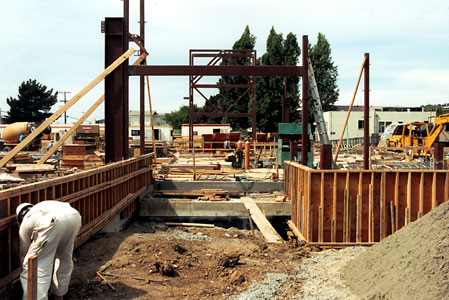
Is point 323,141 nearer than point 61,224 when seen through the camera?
No

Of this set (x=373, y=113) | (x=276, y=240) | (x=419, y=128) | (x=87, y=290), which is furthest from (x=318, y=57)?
(x=87, y=290)

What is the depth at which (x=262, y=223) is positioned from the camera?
12391 millimetres

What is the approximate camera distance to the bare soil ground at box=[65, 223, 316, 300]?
6906mm

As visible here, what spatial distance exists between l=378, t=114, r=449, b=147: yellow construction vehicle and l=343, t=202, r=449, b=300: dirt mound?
89.7ft

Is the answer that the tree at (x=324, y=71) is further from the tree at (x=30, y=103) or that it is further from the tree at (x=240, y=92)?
the tree at (x=30, y=103)

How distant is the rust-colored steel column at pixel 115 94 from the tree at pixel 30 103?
2395 inches

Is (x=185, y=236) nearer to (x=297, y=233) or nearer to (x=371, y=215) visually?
(x=297, y=233)

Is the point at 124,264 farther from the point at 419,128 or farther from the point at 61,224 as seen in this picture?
the point at 419,128

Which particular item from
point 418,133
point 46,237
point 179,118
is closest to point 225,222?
point 46,237

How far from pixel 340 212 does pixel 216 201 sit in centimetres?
658

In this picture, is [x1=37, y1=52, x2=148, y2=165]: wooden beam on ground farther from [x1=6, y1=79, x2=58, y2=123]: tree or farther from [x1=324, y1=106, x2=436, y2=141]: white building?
[x1=6, y1=79, x2=58, y2=123]: tree

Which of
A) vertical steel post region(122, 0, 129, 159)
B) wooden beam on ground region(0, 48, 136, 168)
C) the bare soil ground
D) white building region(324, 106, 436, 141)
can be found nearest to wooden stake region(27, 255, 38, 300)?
the bare soil ground

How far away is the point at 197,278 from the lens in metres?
7.73

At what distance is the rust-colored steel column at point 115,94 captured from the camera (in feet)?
45.5
